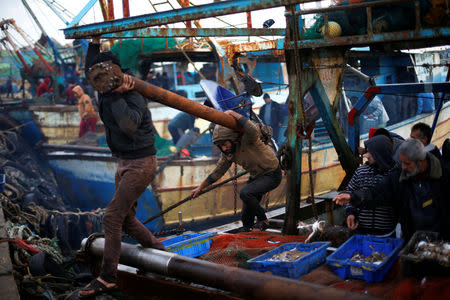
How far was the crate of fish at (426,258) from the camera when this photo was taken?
10.9 ft

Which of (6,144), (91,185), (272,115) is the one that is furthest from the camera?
(6,144)

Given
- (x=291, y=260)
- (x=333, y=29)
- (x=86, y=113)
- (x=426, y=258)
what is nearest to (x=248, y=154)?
(x=333, y=29)

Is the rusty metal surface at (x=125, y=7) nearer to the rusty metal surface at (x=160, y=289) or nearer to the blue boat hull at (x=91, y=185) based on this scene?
the blue boat hull at (x=91, y=185)

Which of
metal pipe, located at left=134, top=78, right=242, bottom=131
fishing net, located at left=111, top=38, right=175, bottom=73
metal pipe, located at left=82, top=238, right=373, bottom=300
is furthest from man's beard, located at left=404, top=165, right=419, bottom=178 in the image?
fishing net, located at left=111, top=38, right=175, bottom=73

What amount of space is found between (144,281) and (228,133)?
2073mm

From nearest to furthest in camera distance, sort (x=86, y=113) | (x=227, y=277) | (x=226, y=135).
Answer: (x=227, y=277)
(x=226, y=135)
(x=86, y=113)

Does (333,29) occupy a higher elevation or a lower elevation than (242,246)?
higher

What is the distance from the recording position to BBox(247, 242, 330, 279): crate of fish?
3891 millimetres

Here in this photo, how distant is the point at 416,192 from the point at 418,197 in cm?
4

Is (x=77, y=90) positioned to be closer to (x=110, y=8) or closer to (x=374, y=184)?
(x=110, y=8)

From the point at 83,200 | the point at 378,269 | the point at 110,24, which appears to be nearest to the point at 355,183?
the point at 378,269

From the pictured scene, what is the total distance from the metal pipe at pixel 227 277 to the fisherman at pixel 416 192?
116 cm

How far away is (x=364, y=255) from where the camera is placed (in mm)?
4176

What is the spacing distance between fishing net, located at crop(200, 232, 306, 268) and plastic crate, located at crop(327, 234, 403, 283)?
0.83 meters
